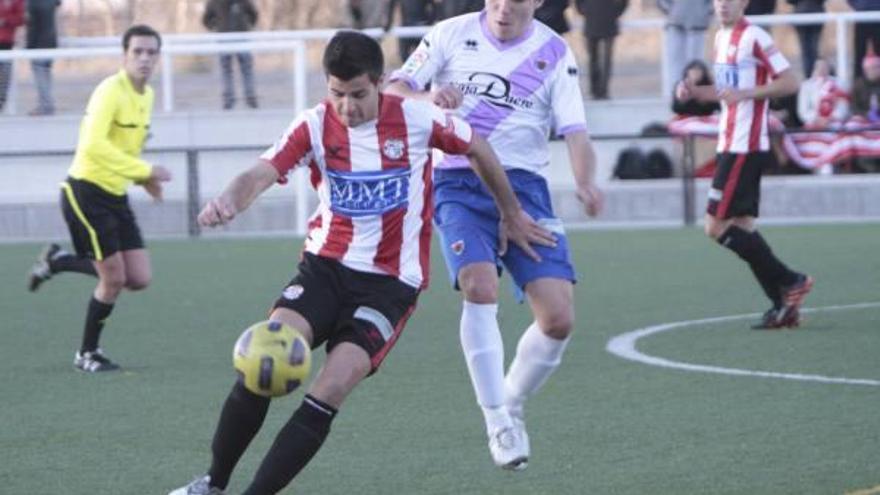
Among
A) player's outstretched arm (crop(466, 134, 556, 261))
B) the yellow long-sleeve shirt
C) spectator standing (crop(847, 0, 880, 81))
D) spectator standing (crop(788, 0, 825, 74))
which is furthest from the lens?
spectator standing (crop(788, 0, 825, 74))

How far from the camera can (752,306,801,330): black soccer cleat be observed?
39.7ft

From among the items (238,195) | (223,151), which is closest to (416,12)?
(223,151)

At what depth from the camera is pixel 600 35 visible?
2212 centimetres

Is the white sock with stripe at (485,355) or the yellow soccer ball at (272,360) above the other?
the yellow soccer ball at (272,360)

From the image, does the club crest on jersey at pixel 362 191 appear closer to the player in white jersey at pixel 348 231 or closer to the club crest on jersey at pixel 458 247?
the player in white jersey at pixel 348 231

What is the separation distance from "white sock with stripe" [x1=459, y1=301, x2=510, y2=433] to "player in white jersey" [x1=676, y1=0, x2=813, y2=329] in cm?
444

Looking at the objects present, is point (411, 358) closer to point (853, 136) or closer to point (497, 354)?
point (497, 354)

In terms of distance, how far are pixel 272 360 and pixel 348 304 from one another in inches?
21.2

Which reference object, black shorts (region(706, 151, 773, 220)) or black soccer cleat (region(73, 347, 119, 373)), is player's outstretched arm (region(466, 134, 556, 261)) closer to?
black soccer cleat (region(73, 347, 119, 373))

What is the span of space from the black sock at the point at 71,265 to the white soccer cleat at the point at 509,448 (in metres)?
4.90

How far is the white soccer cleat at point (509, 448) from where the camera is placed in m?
7.60

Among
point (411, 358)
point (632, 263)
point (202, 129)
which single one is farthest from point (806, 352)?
point (202, 129)

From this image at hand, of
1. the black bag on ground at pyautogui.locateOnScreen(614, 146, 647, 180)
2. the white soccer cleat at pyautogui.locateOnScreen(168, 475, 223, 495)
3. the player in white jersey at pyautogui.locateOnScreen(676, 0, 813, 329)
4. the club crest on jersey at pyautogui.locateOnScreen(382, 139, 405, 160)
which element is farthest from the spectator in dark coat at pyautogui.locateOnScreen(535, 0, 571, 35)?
the white soccer cleat at pyautogui.locateOnScreen(168, 475, 223, 495)

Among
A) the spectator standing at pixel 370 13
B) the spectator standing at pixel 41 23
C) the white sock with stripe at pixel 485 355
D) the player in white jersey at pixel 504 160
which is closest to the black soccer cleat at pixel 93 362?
the player in white jersey at pixel 504 160
